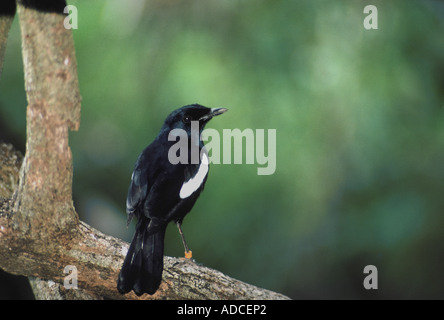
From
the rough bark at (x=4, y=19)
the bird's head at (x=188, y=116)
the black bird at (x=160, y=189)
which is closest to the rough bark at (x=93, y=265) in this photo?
the black bird at (x=160, y=189)

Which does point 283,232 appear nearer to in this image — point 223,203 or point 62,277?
point 223,203

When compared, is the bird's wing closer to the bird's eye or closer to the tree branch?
the tree branch

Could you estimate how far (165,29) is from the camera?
3570 mm

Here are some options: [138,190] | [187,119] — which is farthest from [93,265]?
[187,119]

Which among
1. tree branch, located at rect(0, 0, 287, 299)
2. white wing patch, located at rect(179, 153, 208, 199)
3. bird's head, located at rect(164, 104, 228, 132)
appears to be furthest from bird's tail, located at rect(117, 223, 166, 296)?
bird's head, located at rect(164, 104, 228, 132)

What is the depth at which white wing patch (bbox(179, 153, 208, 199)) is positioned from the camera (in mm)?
2527

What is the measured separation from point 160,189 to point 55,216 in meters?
0.46

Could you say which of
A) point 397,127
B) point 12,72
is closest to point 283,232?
point 397,127

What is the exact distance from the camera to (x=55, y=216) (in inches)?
89.6

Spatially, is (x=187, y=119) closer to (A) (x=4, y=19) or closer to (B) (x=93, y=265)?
(B) (x=93, y=265)

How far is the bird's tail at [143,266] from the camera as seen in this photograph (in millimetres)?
2289

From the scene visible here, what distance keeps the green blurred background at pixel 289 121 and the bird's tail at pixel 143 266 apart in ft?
3.71

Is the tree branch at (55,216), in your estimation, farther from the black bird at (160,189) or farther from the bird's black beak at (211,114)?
the bird's black beak at (211,114)
